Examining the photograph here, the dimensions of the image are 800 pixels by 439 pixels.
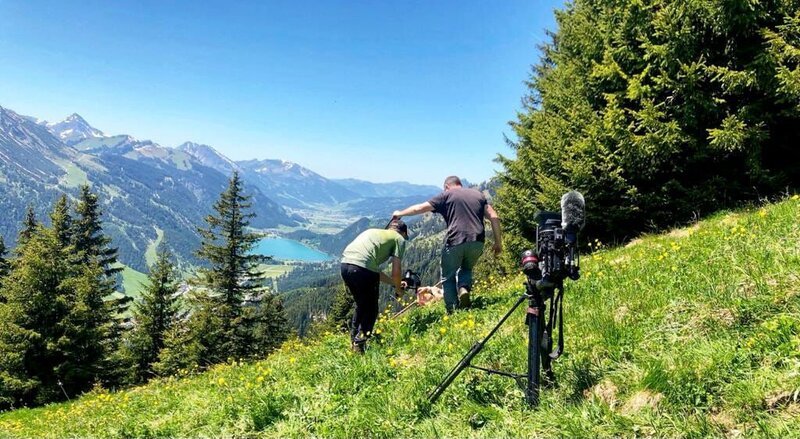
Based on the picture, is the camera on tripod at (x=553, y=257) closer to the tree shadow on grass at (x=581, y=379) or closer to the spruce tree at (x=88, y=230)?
the tree shadow on grass at (x=581, y=379)

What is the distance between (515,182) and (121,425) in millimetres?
18880

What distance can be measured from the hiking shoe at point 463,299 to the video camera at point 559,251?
4.73 meters

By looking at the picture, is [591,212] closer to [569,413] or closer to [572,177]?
[572,177]

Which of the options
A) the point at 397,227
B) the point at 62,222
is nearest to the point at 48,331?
the point at 62,222

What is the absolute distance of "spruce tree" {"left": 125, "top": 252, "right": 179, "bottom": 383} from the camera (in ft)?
121

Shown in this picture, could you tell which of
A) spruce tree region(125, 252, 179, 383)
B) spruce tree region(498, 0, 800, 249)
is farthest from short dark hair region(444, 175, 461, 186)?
spruce tree region(125, 252, 179, 383)

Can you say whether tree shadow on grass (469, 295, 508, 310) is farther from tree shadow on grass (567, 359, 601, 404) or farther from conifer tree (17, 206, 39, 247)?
conifer tree (17, 206, 39, 247)

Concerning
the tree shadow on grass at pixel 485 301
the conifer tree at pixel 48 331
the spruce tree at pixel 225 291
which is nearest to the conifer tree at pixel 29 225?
the conifer tree at pixel 48 331

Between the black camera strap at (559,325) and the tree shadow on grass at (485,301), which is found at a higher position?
the black camera strap at (559,325)

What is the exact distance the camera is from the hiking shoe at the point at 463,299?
8.30 metres

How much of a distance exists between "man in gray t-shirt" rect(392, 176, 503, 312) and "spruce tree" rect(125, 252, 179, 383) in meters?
35.2

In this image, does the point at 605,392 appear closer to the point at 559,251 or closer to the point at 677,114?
the point at 559,251

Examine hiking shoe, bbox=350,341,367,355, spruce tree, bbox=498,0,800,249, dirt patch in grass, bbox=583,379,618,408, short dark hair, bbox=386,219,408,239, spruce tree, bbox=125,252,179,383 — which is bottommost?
spruce tree, bbox=125,252,179,383

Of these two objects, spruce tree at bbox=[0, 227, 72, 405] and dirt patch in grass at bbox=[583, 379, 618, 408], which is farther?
spruce tree at bbox=[0, 227, 72, 405]
